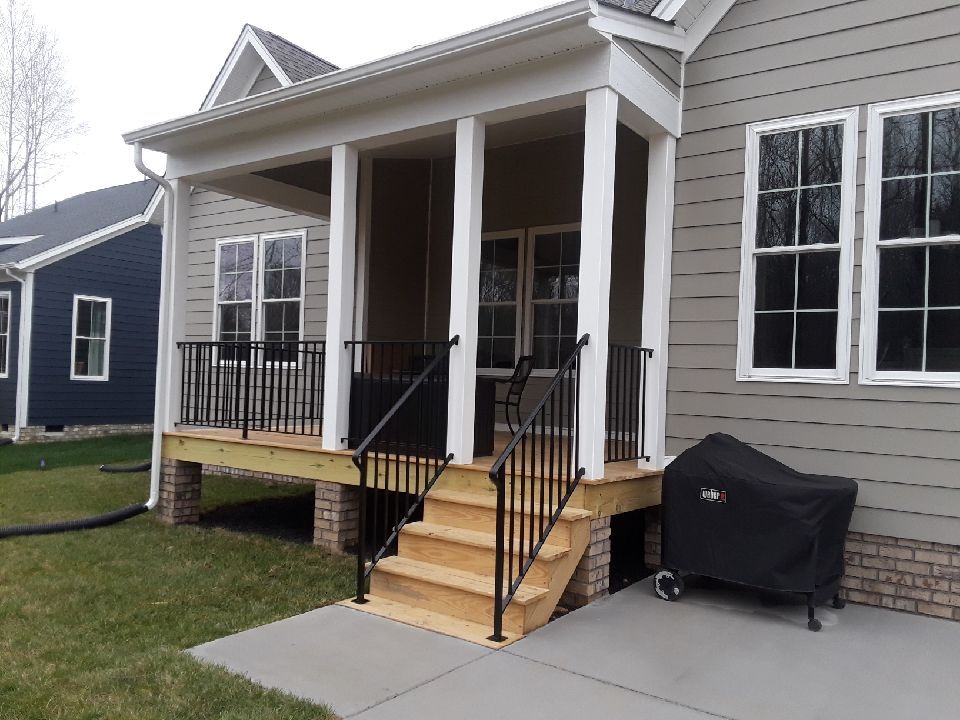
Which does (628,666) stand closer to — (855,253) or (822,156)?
(855,253)

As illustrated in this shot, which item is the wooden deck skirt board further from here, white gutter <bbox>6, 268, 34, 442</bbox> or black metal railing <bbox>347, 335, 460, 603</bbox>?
white gutter <bbox>6, 268, 34, 442</bbox>

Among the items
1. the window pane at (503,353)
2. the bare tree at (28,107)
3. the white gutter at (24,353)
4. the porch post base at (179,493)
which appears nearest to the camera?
the porch post base at (179,493)

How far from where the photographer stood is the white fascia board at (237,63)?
28.7 feet

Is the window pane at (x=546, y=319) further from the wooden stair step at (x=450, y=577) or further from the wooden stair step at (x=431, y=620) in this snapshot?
the wooden stair step at (x=431, y=620)

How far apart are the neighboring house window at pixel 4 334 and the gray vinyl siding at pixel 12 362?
8cm

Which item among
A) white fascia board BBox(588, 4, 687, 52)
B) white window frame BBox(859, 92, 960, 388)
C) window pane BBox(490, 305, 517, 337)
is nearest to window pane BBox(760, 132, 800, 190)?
white window frame BBox(859, 92, 960, 388)

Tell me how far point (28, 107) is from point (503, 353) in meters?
23.5

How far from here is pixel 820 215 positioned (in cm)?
495

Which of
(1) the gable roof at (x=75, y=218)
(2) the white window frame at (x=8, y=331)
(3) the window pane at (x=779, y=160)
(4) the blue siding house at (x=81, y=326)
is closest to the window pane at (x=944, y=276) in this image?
(3) the window pane at (x=779, y=160)

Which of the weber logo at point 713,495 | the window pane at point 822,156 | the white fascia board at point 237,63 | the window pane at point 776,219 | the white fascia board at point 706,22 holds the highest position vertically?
the white fascia board at point 237,63

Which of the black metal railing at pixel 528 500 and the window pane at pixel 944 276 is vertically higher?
the window pane at pixel 944 276

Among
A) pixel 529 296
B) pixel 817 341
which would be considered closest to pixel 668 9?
pixel 817 341

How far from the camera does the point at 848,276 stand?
4793 millimetres

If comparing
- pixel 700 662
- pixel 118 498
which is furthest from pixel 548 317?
pixel 118 498
